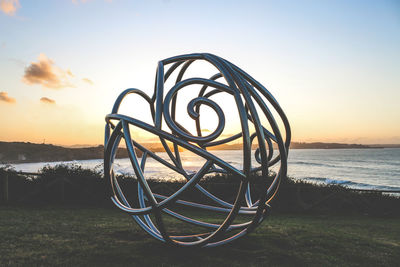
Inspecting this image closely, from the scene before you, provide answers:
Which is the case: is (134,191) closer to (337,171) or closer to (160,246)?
(160,246)

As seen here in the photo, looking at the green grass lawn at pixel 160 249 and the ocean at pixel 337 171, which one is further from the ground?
the green grass lawn at pixel 160 249

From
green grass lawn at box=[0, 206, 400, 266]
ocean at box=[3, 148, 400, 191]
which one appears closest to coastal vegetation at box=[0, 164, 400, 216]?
ocean at box=[3, 148, 400, 191]

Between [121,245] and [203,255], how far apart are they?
1.52 metres

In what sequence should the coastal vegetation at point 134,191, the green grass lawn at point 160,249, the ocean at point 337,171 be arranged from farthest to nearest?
the ocean at point 337,171, the coastal vegetation at point 134,191, the green grass lawn at point 160,249

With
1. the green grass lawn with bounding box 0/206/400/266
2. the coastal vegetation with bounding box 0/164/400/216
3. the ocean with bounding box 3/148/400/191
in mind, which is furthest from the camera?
the ocean with bounding box 3/148/400/191

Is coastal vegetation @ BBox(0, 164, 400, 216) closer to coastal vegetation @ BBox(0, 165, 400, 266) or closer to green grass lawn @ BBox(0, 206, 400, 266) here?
coastal vegetation @ BBox(0, 165, 400, 266)

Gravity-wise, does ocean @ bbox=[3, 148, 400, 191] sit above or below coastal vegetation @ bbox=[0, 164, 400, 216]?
below

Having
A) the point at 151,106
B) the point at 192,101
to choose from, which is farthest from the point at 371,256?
the point at 151,106

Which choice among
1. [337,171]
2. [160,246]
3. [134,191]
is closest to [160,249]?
[160,246]

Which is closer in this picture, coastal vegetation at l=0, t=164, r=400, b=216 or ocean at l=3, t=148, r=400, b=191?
coastal vegetation at l=0, t=164, r=400, b=216

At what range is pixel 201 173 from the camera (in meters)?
4.06

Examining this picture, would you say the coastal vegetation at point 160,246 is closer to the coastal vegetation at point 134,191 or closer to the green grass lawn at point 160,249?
the green grass lawn at point 160,249

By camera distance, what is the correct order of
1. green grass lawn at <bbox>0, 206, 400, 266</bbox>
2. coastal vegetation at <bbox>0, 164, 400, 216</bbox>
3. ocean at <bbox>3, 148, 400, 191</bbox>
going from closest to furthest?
green grass lawn at <bbox>0, 206, 400, 266</bbox>, coastal vegetation at <bbox>0, 164, 400, 216</bbox>, ocean at <bbox>3, 148, 400, 191</bbox>

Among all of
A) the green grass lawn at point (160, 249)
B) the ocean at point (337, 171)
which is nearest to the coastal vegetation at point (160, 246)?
the green grass lawn at point (160, 249)
